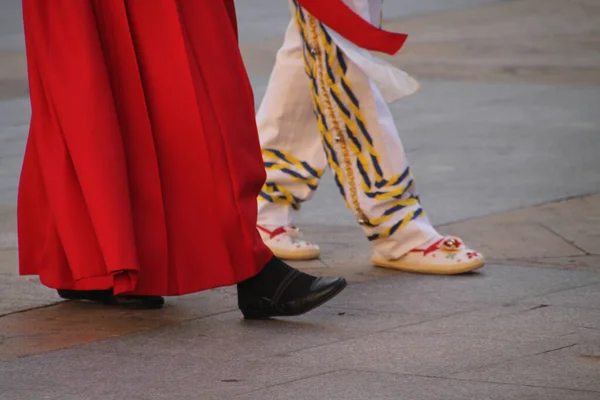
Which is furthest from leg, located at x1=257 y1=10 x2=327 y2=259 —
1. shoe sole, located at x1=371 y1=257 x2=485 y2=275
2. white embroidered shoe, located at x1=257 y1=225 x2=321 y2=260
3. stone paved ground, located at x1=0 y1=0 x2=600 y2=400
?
shoe sole, located at x1=371 y1=257 x2=485 y2=275

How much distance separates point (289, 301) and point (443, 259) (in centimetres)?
77

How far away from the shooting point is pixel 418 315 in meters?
3.68

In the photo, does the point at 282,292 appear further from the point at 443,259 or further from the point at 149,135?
the point at 443,259

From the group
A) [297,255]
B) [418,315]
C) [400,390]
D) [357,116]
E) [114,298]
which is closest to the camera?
[400,390]

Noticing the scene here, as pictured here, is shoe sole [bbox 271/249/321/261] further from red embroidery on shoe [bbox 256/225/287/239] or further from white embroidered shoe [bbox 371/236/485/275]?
white embroidered shoe [bbox 371/236/485/275]

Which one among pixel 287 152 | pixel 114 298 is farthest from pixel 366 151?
pixel 114 298

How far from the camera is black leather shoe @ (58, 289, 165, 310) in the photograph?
377 centimetres

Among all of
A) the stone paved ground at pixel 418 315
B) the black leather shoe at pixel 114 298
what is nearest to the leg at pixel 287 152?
the stone paved ground at pixel 418 315

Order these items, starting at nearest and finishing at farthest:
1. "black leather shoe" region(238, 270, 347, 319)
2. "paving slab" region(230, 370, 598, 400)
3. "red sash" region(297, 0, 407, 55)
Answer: "paving slab" region(230, 370, 598, 400)
"black leather shoe" region(238, 270, 347, 319)
"red sash" region(297, 0, 407, 55)

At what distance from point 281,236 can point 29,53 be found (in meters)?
1.23

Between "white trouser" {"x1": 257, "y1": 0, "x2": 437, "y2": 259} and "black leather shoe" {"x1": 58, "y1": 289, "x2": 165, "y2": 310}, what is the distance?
0.75m

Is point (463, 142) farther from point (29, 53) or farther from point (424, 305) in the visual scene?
point (29, 53)

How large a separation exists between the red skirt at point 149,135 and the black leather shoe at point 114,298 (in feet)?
0.74

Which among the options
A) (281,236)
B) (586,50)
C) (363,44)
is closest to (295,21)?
(363,44)
